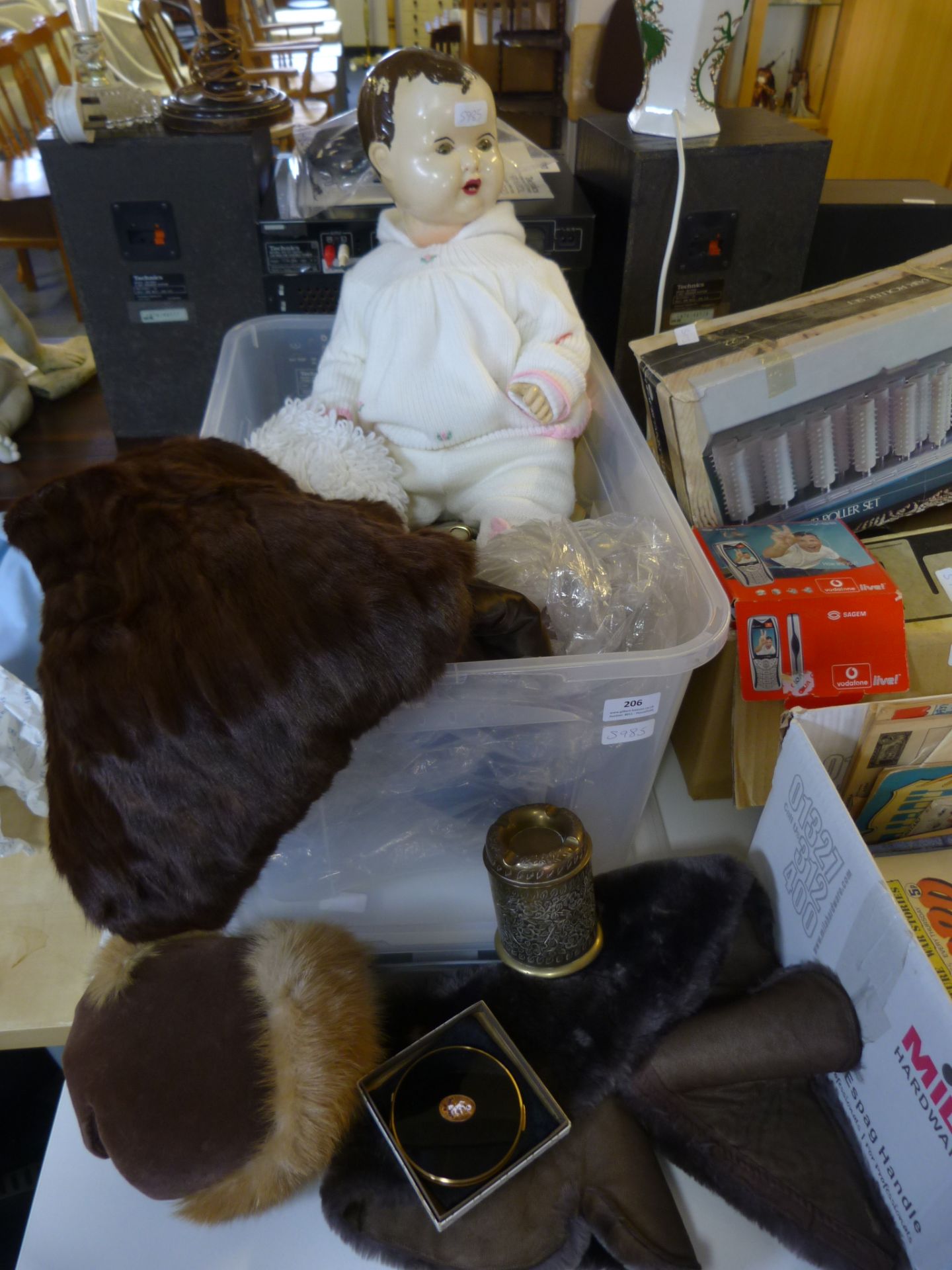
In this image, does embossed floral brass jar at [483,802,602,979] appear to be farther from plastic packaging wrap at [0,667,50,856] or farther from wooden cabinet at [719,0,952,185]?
wooden cabinet at [719,0,952,185]

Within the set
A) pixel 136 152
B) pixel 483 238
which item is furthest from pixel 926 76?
pixel 136 152

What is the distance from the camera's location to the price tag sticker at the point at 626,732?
0.64 m

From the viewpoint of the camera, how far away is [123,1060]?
0.54 metres

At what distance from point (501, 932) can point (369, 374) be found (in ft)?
1.79

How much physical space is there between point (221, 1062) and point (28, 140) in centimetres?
301

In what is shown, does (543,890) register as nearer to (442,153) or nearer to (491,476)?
(491,476)

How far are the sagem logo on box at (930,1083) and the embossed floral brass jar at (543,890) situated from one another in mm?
203

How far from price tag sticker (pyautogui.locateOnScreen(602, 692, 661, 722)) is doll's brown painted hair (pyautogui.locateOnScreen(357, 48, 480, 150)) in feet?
1.80

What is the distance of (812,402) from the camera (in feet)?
2.54

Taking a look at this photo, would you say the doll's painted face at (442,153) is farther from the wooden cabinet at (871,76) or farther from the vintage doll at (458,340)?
the wooden cabinet at (871,76)

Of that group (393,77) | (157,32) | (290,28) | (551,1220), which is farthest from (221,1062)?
(290,28)

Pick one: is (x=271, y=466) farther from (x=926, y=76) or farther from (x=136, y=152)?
(x=926, y=76)

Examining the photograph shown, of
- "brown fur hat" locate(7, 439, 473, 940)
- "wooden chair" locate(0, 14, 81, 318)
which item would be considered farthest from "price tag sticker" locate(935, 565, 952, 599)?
"wooden chair" locate(0, 14, 81, 318)

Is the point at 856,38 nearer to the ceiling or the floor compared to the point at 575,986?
nearer to the ceiling
